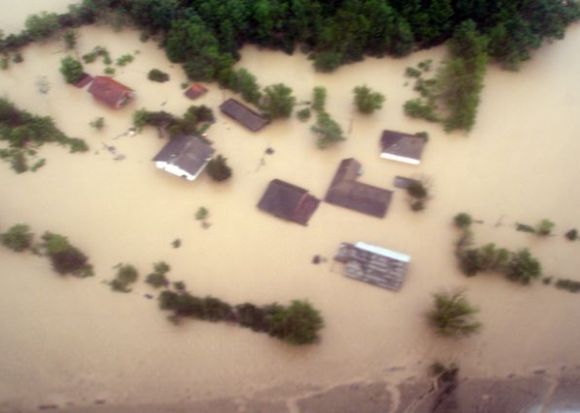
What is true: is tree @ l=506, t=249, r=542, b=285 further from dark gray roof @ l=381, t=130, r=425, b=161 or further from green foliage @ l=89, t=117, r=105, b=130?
green foliage @ l=89, t=117, r=105, b=130

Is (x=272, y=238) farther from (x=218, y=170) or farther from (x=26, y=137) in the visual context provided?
(x=26, y=137)

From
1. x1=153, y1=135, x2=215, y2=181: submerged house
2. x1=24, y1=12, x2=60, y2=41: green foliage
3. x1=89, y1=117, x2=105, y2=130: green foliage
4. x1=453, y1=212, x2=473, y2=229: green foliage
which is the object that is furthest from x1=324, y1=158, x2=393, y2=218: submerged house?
x1=24, y1=12, x2=60, y2=41: green foliage

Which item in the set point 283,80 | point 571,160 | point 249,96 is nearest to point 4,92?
point 249,96

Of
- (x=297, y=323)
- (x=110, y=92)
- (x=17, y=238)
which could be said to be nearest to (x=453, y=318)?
(x=297, y=323)

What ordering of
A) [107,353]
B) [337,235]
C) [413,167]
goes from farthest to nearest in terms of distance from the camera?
[413,167] → [337,235] → [107,353]

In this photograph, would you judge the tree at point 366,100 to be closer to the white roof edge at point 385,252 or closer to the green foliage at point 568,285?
the white roof edge at point 385,252

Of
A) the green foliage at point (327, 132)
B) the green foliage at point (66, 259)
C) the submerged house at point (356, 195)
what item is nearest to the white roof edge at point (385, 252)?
the submerged house at point (356, 195)

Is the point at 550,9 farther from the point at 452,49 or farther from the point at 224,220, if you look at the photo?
the point at 224,220
